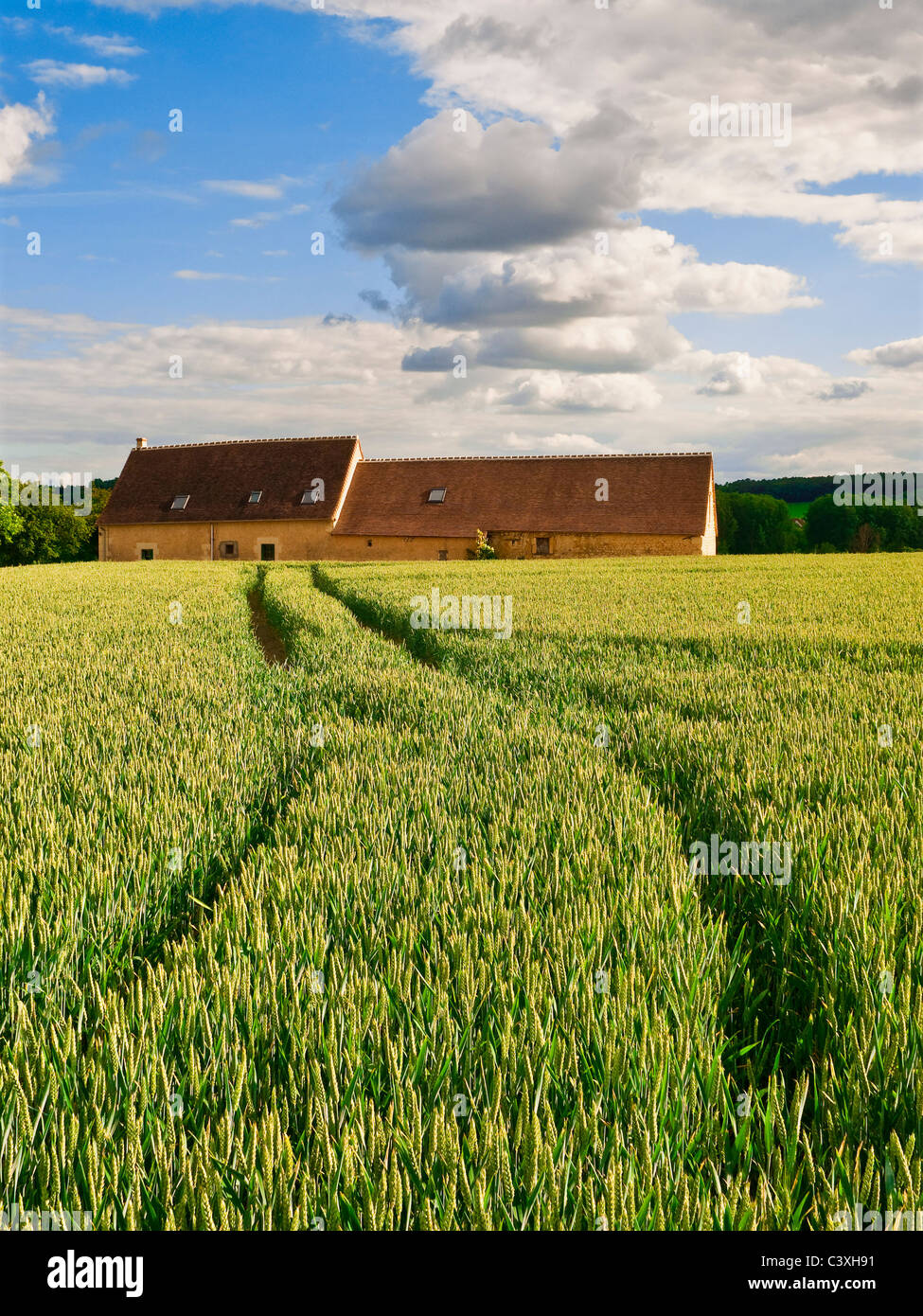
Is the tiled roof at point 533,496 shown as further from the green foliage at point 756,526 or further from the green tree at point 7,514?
the green foliage at point 756,526

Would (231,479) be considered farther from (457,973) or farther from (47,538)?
(457,973)

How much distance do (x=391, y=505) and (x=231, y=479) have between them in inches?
381

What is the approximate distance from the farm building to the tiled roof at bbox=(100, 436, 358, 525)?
2.9 inches

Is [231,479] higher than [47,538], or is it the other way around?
[47,538]

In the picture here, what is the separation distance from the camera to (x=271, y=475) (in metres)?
47.7

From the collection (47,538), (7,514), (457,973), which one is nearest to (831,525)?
(47,538)

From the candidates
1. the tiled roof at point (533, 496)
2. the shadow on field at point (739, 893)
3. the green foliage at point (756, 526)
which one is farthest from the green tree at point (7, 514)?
the green foliage at point (756, 526)

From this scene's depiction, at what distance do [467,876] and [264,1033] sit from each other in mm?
1220

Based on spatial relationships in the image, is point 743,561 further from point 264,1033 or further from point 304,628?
point 264,1033

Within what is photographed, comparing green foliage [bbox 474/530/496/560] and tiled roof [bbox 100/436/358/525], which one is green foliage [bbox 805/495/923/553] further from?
tiled roof [bbox 100/436/358/525]

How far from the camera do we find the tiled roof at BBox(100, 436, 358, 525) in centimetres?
4616

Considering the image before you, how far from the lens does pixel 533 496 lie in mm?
44281

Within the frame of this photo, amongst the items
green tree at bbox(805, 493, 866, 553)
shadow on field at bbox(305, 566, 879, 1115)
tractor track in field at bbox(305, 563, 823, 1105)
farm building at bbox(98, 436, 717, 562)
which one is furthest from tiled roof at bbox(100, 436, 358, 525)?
green tree at bbox(805, 493, 866, 553)
